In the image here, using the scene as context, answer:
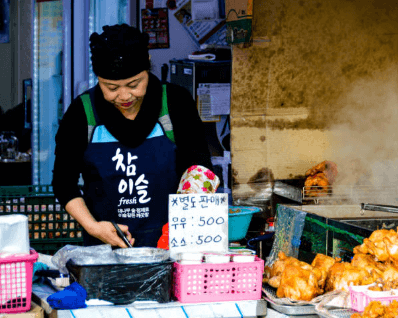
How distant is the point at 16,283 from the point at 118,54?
1190mm

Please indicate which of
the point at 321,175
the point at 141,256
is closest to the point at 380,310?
the point at 141,256

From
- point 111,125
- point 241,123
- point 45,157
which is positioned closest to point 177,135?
point 111,125

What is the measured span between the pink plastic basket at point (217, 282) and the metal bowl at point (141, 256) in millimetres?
68

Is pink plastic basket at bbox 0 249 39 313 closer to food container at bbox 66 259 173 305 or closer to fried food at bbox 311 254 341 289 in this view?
food container at bbox 66 259 173 305

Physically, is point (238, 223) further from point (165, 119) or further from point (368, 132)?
point (368, 132)

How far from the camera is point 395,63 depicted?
175 inches

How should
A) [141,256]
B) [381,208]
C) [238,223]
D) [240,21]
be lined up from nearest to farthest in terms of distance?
1. [141,256]
2. [381,208]
3. [238,223]
4. [240,21]

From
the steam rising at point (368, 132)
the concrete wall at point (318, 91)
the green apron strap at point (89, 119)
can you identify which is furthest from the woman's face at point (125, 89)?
the steam rising at point (368, 132)

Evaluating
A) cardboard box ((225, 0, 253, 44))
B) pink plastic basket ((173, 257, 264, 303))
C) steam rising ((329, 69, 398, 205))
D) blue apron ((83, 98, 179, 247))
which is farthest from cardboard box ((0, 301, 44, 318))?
steam rising ((329, 69, 398, 205))

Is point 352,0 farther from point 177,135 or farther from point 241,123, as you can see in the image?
point 177,135

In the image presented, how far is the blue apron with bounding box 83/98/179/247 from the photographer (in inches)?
119

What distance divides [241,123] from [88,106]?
4.70ft

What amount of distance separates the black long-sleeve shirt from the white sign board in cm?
60

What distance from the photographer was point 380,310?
77.1 inches
